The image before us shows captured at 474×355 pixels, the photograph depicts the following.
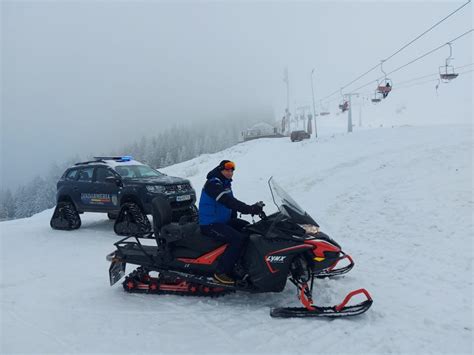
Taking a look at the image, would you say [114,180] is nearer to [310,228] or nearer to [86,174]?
[86,174]

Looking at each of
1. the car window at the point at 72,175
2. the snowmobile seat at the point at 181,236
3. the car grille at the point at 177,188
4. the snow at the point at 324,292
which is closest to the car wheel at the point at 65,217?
the snow at the point at 324,292

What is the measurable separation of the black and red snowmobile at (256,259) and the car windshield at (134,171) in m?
4.65

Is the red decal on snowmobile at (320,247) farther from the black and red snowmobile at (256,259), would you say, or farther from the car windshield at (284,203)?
the car windshield at (284,203)

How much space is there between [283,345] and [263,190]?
414 inches

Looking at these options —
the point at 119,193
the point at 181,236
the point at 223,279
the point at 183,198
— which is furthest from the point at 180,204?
the point at 223,279

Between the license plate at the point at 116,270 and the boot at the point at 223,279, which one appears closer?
the boot at the point at 223,279

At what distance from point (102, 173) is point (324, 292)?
765 centimetres

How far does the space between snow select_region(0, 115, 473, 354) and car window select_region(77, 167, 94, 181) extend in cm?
158

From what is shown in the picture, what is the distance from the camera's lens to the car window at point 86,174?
1061 centimetres

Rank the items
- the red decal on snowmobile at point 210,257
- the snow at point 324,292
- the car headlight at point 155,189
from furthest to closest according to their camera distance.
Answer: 1. the car headlight at point 155,189
2. the red decal on snowmobile at point 210,257
3. the snow at point 324,292

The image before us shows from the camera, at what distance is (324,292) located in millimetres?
5277

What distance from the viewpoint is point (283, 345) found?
406 cm

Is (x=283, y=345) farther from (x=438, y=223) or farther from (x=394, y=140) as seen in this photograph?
(x=394, y=140)

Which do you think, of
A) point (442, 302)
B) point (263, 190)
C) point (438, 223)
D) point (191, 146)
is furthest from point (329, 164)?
point (191, 146)
